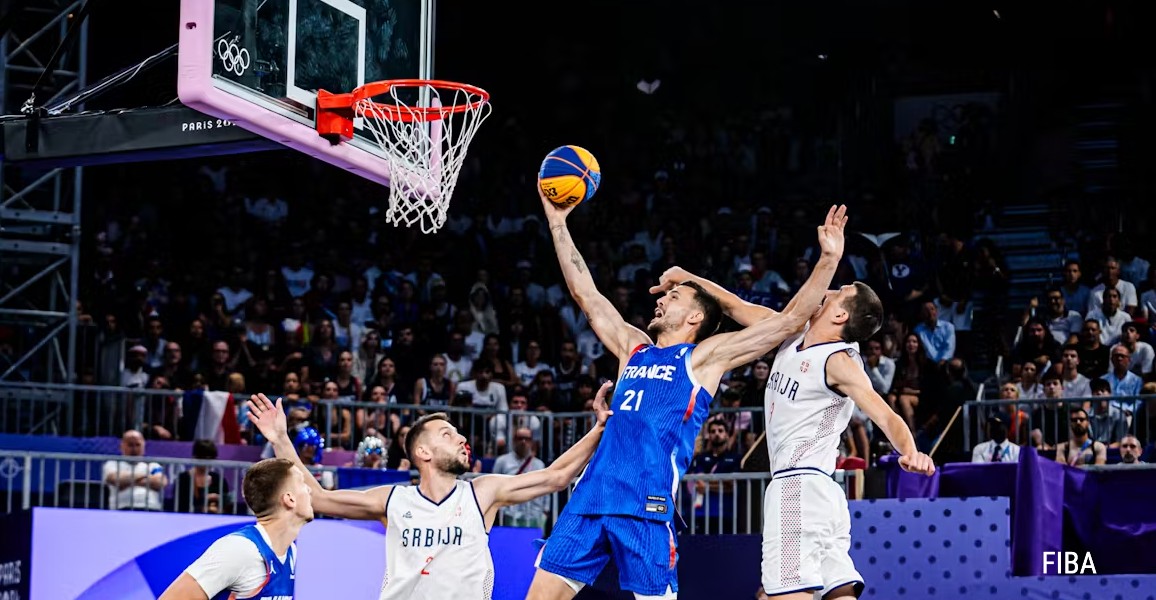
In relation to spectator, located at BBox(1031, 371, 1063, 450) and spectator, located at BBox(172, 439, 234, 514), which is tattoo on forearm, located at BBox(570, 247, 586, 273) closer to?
spectator, located at BBox(172, 439, 234, 514)

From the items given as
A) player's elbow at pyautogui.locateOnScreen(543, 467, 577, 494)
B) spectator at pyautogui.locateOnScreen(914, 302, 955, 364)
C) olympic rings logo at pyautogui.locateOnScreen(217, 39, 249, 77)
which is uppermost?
olympic rings logo at pyautogui.locateOnScreen(217, 39, 249, 77)

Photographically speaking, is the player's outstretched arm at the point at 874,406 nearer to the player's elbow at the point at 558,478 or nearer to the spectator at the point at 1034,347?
the player's elbow at the point at 558,478

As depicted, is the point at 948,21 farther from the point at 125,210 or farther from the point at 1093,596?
the point at 1093,596

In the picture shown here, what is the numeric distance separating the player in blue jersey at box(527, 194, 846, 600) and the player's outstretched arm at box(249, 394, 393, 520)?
1.23 meters

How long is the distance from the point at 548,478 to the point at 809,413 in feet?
4.71

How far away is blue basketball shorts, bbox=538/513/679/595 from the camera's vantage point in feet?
25.7

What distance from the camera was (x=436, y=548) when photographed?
28.2ft

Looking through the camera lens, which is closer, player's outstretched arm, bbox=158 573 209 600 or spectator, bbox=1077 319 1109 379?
player's outstretched arm, bbox=158 573 209 600

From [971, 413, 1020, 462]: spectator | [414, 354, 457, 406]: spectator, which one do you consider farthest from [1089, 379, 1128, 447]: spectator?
[414, 354, 457, 406]: spectator

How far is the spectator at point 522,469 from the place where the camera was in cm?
1491

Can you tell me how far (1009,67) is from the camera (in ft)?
74.5

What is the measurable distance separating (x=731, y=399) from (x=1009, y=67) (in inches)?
343

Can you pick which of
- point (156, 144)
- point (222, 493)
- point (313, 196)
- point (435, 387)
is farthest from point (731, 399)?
point (313, 196)

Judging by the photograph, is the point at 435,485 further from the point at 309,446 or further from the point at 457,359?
the point at 457,359
